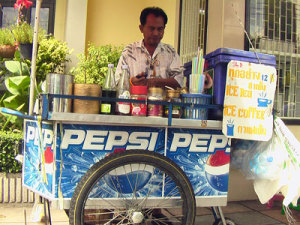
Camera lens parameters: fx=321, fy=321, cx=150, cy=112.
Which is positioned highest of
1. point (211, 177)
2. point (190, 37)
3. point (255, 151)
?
point (190, 37)

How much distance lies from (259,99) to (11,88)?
3.00 metres

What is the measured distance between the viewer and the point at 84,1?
572cm

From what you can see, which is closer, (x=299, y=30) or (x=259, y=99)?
(x=259, y=99)

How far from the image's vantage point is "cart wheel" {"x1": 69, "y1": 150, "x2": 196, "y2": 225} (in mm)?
1883

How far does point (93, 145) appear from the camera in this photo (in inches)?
79.2

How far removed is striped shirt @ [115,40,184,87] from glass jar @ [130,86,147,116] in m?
0.72

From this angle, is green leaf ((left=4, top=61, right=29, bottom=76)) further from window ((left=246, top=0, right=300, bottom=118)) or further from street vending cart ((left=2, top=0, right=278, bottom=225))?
window ((left=246, top=0, right=300, bottom=118))

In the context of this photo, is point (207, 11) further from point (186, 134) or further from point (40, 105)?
point (40, 105)

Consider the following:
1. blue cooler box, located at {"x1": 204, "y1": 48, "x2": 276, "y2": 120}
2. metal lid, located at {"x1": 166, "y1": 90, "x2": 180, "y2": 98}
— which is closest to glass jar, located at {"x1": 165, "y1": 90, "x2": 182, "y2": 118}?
metal lid, located at {"x1": 166, "y1": 90, "x2": 180, "y2": 98}

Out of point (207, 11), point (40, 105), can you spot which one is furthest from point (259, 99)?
point (207, 11)

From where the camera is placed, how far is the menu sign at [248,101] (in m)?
2.24

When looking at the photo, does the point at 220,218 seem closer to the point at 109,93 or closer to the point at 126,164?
the point at 126,164

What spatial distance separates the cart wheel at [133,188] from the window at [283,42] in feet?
8.81

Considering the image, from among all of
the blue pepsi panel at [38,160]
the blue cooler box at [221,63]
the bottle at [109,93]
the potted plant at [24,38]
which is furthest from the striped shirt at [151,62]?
the potted plant at [24,38]
